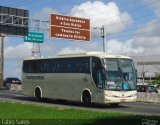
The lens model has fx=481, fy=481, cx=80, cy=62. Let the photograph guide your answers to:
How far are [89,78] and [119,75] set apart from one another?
1918 mm

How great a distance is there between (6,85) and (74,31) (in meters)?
20.9

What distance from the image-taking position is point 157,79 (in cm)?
1656

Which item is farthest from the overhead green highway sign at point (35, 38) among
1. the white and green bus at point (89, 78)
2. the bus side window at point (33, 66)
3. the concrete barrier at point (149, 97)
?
the white and green bus at point (89, 78)

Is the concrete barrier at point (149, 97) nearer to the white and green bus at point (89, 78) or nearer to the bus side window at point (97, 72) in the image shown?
the white and green bus at point (89, 78)

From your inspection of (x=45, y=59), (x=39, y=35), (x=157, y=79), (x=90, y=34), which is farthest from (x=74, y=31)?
(x=157, y=79)

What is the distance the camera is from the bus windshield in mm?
27994

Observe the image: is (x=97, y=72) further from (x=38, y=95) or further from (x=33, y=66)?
(x=33, y=66)

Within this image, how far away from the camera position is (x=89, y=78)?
1139 inches

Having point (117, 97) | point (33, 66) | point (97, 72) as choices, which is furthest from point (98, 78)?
point (33, 66)

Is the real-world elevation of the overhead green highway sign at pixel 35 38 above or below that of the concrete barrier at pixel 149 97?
above

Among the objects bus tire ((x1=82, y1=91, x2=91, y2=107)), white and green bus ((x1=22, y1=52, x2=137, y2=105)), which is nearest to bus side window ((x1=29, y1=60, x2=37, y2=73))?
white and green bus ((x1=22, y1=52, x2=137, y2=105))

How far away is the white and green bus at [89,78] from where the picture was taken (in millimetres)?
28016

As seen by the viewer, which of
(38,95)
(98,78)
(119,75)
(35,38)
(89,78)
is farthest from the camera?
(35,38)

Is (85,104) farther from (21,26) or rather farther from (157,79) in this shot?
(21,26)
